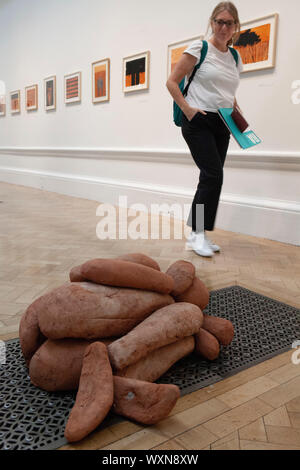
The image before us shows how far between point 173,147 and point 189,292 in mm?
3651

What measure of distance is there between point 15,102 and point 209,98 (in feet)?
23.7

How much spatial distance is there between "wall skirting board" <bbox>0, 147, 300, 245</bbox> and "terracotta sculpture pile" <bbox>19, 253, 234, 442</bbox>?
2.55m

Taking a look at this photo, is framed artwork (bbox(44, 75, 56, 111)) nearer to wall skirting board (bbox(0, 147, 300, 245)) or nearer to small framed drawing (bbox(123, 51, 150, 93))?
wall skirting board (bbox(0, 147, 300, 245))

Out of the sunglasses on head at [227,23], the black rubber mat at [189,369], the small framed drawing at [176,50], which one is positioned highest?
the small framed drawing at [176,50]

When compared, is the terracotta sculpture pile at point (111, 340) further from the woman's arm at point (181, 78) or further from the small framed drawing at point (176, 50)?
the small framed drawing at point (176, 50)

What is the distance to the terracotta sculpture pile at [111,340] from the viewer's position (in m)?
1.17

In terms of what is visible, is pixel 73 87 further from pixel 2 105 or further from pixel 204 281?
pixel 204 281

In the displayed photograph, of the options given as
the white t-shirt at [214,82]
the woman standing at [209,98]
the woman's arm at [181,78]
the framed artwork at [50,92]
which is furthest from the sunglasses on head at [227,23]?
the framed artwork at [50,92]

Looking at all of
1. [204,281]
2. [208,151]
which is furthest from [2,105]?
[204,281]

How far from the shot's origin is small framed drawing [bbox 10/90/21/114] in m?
8.97

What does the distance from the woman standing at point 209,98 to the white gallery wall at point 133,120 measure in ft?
2.77

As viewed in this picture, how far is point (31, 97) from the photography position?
842cm

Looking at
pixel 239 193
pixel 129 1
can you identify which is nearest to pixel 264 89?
pixel 239 193
